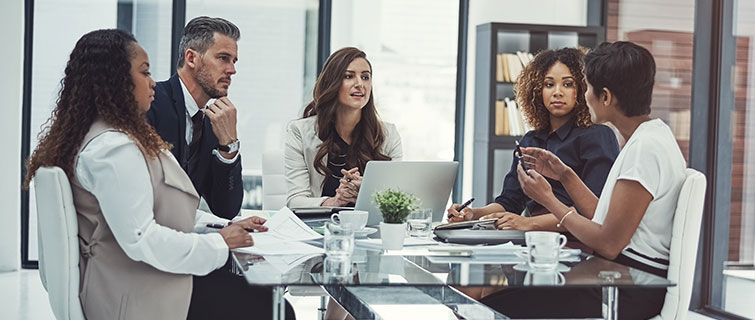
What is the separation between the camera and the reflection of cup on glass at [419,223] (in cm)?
247

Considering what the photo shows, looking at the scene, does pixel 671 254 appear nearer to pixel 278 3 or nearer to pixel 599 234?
pixel 599 234

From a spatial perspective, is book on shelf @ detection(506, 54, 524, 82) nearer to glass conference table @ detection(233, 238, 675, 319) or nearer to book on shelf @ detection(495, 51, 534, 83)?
book on shelf @ detection(495, 51, 534, 83)

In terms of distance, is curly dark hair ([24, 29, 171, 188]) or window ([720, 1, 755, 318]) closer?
curly dark hair ([24, 29, 171, 188])

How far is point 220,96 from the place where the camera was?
10.2 feet

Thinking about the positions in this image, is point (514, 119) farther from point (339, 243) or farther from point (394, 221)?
point (339, 243)

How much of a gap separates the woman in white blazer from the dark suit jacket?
41cm

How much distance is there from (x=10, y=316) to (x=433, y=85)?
3331 millimetres

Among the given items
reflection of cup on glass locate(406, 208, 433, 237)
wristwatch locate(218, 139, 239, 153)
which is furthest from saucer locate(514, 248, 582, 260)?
wristwatch locate(218, 139, 239, 153)

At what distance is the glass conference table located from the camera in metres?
1.69

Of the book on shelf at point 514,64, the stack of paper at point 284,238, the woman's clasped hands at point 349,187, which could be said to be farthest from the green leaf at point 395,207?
the book on shelf at point 514,64

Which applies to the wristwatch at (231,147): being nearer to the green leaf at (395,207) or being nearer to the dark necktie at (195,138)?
the dark necktie at (195,138)

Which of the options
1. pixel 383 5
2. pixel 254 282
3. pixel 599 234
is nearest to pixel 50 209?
pixel 254 282

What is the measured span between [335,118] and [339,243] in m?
1.68

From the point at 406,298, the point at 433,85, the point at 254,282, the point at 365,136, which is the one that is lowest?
the point at 406,298
